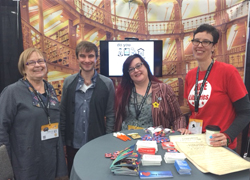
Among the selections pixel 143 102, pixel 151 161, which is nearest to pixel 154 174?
pixel 151 161

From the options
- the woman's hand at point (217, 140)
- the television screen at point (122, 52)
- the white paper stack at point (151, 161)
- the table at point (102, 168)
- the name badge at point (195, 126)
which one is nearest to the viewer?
the table at point (102, 168)

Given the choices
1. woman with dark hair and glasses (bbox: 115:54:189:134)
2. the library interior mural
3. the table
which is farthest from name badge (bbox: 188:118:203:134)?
the library interior mural

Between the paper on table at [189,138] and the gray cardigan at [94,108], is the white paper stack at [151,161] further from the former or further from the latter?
the gray cardigan at [94,108]

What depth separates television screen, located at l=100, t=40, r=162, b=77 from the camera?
310cm

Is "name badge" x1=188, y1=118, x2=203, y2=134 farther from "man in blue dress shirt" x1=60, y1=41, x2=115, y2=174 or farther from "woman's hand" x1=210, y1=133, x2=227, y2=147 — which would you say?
"man in blue dress shirt" x1=60, y1=41, x2=115, y2=174

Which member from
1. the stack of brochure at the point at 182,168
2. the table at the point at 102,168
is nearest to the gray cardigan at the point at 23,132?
the table at the point at 102,168

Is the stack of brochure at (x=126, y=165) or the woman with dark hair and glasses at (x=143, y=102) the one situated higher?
the woman with dark hair and glasses at (x=143, y=102)

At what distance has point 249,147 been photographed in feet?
9.82

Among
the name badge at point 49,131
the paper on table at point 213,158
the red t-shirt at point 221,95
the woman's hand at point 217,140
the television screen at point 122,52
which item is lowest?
the name badge at point 49,131

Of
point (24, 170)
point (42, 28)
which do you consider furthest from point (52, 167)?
point (42, 28)

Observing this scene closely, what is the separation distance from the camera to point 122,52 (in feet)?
10.3

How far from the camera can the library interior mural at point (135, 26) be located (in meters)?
2.93

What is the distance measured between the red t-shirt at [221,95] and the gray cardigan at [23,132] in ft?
4.70

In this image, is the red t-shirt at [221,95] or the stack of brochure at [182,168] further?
the red t-shirt at [221,95]
